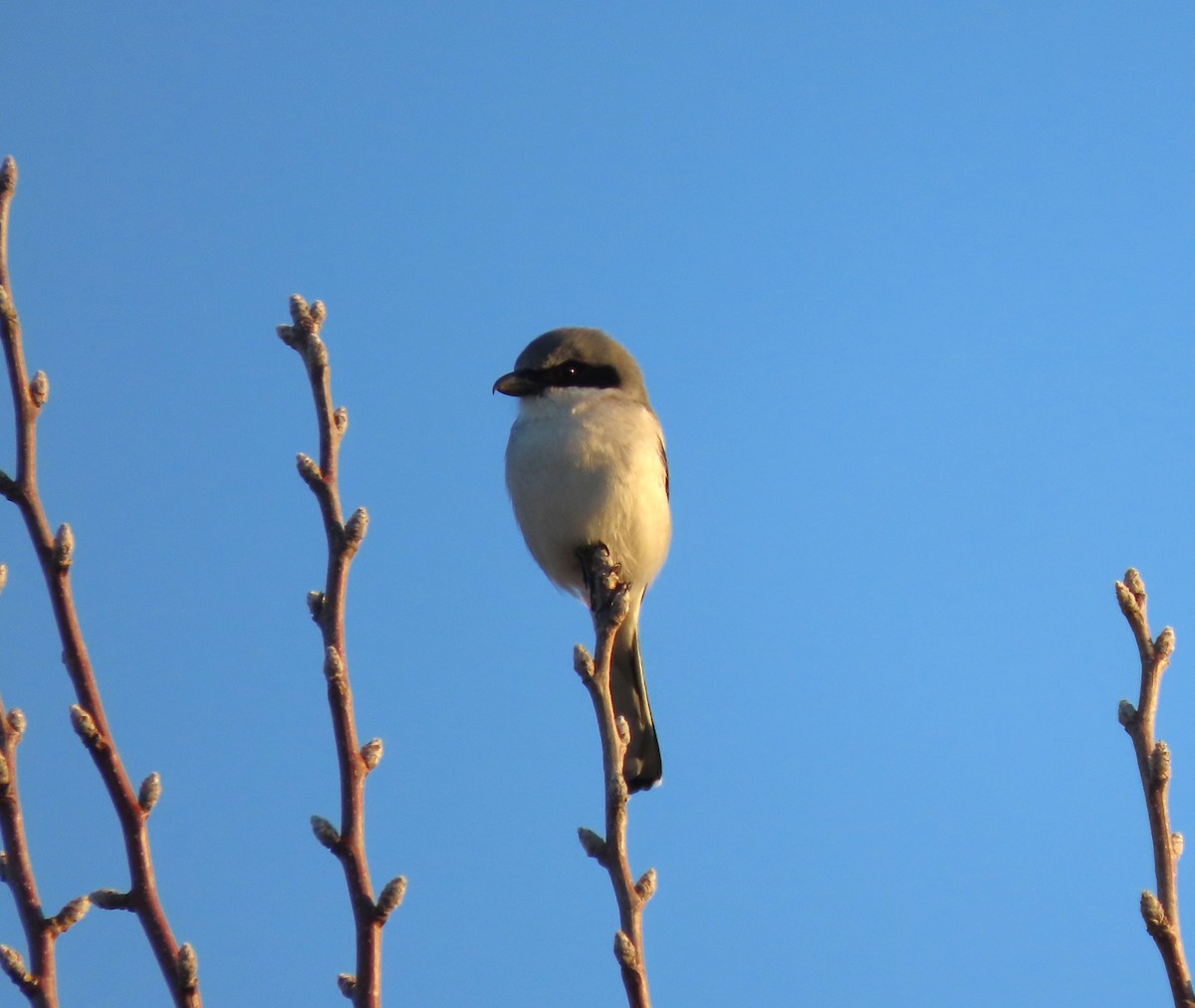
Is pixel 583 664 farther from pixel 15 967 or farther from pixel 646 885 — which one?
pixel 15 967

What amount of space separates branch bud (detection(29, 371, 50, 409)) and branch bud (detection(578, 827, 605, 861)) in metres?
1.18

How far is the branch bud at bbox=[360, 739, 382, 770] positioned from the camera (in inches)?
82.3

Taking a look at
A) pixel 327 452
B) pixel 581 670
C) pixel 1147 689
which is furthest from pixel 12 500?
pixel 1147 689

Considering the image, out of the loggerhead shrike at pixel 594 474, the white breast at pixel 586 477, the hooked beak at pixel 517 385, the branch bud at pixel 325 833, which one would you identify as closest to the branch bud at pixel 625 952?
the branch bud at pixel 325 833

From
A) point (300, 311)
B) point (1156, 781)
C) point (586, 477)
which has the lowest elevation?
point (1156, 781)

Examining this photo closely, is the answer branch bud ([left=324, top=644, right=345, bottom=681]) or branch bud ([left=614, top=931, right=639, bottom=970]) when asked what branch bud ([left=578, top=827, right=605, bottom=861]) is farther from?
branch bud ([left=324, top=644, right=345, bottom=681])

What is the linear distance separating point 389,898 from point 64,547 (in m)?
0.68

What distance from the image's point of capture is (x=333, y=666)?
1.91 meters

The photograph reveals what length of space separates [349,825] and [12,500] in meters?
→ 0.68

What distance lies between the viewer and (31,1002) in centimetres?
197

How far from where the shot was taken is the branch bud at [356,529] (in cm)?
200

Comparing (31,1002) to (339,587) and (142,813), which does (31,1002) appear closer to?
(142,813)

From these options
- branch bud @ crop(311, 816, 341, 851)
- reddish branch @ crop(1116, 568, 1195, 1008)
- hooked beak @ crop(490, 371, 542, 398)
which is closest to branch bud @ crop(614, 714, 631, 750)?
branch bud @ crop(311, 816, 341, 851)

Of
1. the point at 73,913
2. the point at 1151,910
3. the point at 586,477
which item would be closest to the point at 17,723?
the point at 73,913
